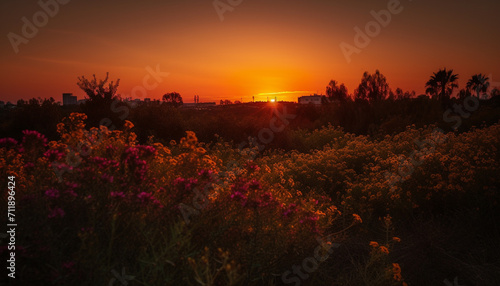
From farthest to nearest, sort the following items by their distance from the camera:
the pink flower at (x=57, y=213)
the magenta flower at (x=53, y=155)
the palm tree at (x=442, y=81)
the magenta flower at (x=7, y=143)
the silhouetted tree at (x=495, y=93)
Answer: the palm tree at (x=442, y=81), the silhouetted tree at (x=495, y=93), the magenta flower at (x=7, y=143), the magenta flower at (x=53, y=155), the pink flower at (x=57, y=213)

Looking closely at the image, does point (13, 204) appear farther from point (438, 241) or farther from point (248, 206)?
point (438, 241)

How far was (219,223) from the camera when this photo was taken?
10.4ft

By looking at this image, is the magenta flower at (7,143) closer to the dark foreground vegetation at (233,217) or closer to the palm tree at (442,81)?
the dark foreground vegetation at (233,217)

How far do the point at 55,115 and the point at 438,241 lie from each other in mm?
12393

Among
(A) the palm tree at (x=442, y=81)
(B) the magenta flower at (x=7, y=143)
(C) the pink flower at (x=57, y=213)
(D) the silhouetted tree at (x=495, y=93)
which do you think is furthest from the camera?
(A) the palm tree at (x=442, y=81)

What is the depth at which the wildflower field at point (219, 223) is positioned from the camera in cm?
233

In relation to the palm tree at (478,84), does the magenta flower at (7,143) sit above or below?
below

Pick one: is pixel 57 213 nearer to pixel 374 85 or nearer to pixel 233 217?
pixel 233 217

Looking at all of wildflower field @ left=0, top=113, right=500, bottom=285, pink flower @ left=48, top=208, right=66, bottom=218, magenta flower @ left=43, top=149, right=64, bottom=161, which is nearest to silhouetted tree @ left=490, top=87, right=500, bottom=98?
wildflower field @ left=0, top=113, right=500, bottom=285

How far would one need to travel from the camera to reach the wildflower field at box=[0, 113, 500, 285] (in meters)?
2.33

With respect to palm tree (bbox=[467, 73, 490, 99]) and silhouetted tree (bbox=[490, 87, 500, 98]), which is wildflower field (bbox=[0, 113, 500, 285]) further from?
palm tree (bbox=[467, 73, 490, 99])

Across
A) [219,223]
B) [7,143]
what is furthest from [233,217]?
[7,143]

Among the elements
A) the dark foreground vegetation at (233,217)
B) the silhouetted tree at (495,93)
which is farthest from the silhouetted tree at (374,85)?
the dark foreground vegetation at (233,217)

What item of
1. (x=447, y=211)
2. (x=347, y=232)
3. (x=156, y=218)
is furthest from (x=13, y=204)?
(x=447, y=211)
